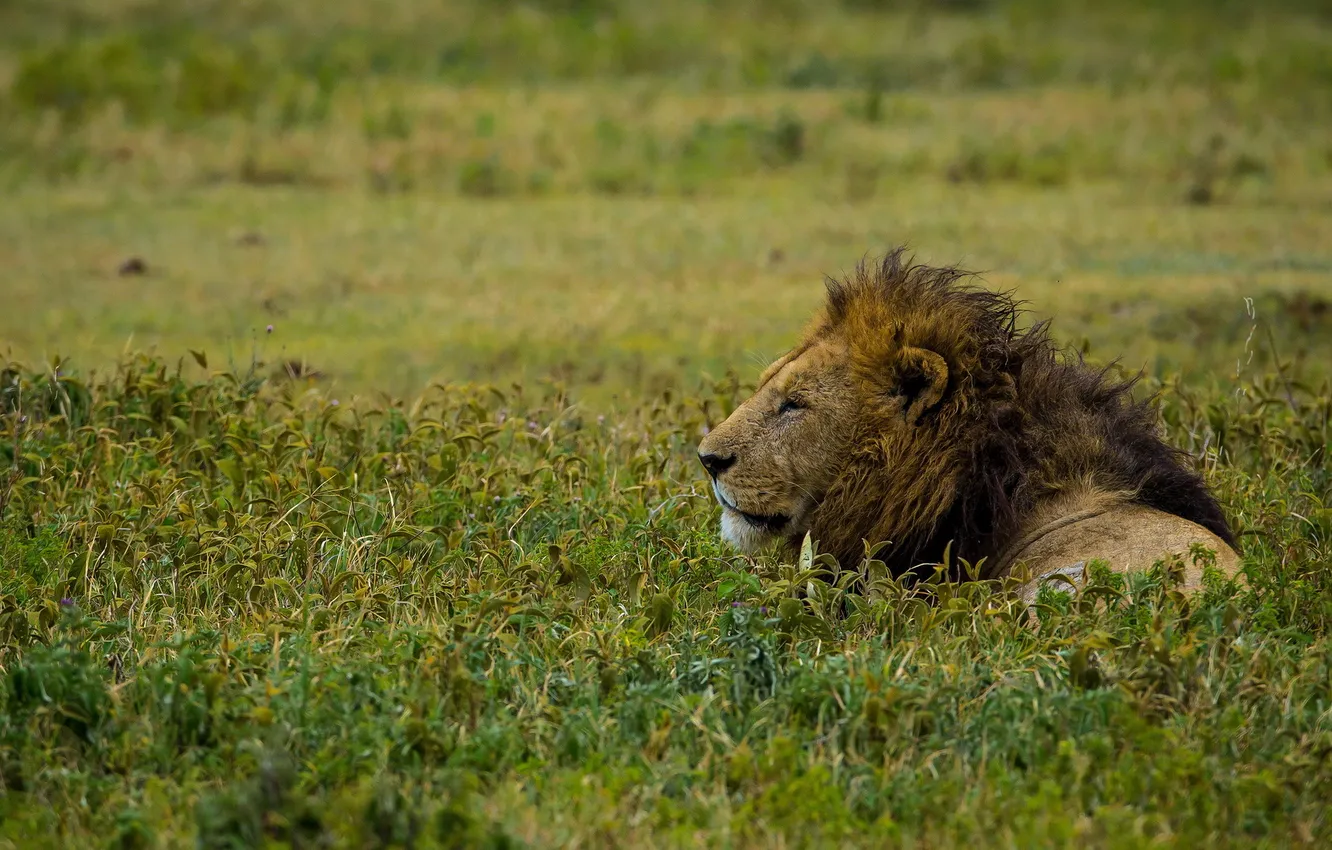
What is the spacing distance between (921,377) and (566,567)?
1.21 meters

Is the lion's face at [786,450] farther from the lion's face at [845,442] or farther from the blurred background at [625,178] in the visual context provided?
the blurred background at [625,178]

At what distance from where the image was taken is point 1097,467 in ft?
15.8

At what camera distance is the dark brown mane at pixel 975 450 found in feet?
15.6

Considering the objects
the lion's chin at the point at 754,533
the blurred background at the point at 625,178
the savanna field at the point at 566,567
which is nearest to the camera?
the savanna field at the point at 566,567

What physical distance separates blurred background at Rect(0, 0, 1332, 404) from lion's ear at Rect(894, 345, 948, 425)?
1344 mm

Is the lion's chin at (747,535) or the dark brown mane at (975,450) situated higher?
the dark brown mane at (975,450)

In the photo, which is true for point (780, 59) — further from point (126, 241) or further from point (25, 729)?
point (25, 729)

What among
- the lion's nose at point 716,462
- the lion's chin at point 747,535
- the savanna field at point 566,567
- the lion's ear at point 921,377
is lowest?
the savanna field at point 566,567

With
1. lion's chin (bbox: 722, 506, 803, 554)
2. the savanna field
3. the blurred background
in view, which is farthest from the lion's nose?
the blurred background

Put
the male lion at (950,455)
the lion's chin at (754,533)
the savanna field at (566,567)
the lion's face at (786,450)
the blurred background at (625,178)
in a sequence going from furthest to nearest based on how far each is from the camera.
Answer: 1. the blurred background at (625,178)
2. the lion's chin at (754,533)
3. the lion's face at (786,450)
4. the male lion at (950,455)
5. the savanna field at (566,567)

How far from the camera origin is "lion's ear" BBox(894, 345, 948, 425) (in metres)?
4.75

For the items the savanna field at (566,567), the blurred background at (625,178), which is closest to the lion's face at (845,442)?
the savanna field at (566,567)

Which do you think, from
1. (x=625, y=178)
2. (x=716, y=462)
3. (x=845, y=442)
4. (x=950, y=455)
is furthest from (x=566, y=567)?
(x=625, y=178)

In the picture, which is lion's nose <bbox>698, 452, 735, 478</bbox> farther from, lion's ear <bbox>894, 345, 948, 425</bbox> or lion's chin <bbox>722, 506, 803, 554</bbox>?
lion's ear <bbox>894, 345, 948, 425</bbox>
